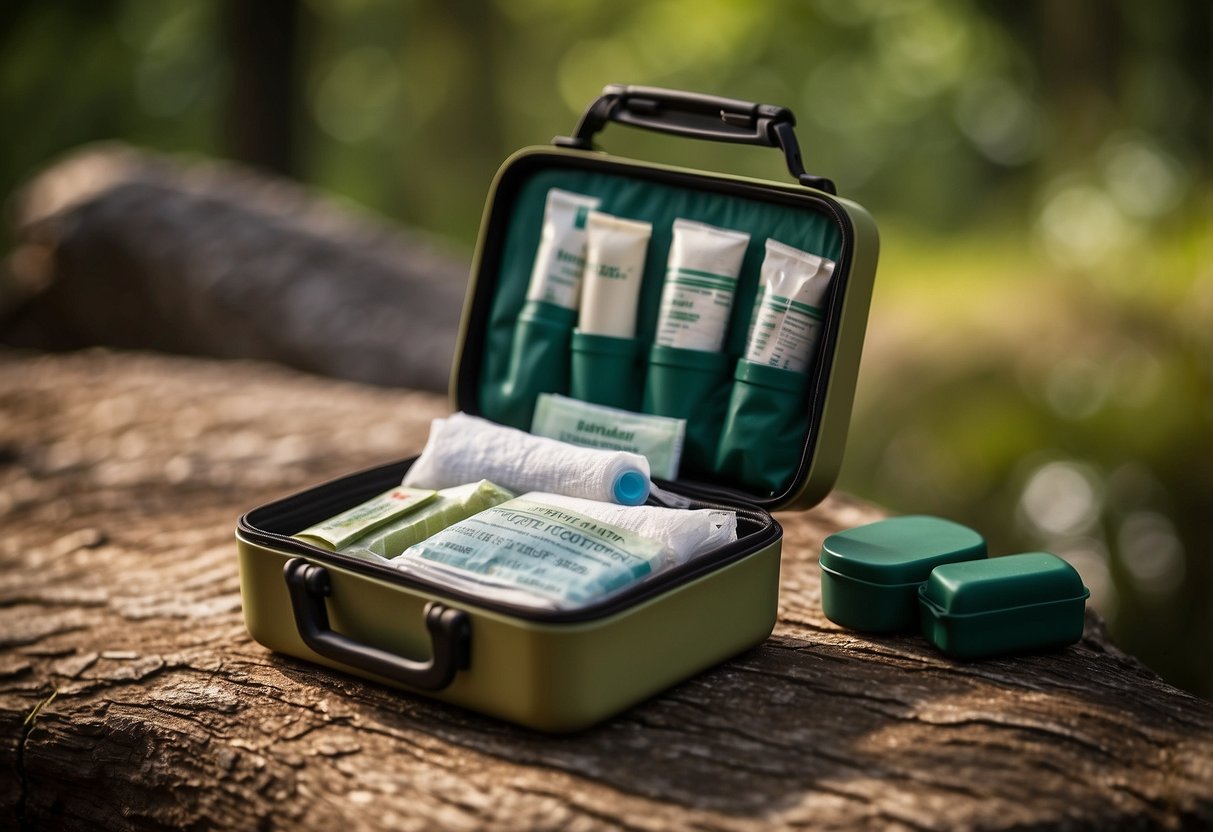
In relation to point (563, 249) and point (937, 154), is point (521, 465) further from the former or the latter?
point (937, 154)

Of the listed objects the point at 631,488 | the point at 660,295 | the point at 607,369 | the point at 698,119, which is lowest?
the point at 631,488

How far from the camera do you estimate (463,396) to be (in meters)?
2.25

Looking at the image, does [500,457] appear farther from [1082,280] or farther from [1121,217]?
[1121,217]

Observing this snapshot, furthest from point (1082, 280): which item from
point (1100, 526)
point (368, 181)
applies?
point (368, 181)

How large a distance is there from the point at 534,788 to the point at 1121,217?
5.83 metres

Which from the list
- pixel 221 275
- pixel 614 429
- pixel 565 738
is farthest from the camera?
pixel 221 275

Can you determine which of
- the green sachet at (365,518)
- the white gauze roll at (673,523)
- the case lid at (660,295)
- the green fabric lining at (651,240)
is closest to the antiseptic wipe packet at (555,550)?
the white gauze roll at (673,523)

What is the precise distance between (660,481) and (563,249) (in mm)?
468

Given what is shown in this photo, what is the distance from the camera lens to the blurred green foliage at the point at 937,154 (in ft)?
15.5

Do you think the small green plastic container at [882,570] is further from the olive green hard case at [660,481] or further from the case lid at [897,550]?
the olive green hard case at [660,481]

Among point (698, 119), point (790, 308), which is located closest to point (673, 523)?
point (790, 308)

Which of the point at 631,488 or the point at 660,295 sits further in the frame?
the point at 660,295

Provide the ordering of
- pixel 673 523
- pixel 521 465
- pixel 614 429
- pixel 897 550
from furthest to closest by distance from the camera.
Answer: pixel 614 429
pixel 521 465
pixel 897 550
pixel 673 523

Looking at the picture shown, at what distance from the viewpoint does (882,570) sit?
1.75 metres
